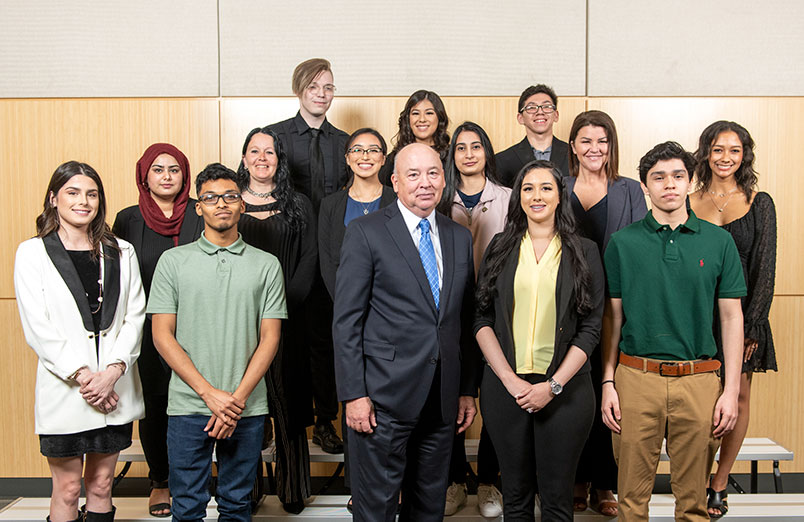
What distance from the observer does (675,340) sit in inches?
99.7

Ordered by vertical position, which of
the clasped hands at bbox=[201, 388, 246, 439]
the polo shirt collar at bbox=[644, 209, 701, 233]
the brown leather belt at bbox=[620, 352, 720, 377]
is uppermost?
the polo shirt collar at bbox=[644, 209, 701, 233]

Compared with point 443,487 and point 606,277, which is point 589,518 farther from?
point 606,277

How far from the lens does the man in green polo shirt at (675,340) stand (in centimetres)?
253

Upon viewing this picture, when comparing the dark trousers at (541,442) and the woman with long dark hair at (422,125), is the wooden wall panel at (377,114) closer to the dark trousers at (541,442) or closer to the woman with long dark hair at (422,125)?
the woman with long dark hair at (422,125)

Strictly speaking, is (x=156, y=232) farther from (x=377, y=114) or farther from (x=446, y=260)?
(x=377, y=114)

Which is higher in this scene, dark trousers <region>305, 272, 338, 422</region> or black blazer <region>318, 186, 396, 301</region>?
black blazer <region>318, 186, 396, 301</region>

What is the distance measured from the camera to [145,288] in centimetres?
308

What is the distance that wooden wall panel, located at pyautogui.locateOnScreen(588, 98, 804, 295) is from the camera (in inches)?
168

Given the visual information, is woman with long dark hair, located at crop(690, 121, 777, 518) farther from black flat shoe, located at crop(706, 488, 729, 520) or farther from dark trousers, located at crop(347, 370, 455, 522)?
dark trousers, located at crop(347, 370, 455, 522)
